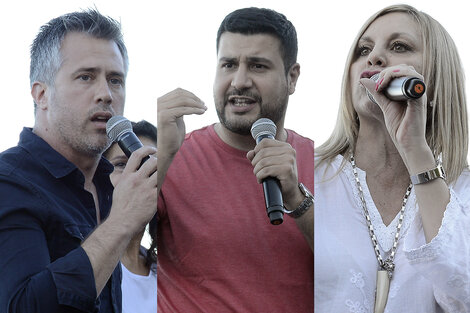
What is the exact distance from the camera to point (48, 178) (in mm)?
1372

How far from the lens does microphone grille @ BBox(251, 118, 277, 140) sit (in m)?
1.10

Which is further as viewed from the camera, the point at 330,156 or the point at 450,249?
the point at 330,156

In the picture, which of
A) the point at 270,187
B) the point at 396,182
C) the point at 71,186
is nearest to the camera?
the point at 270,187

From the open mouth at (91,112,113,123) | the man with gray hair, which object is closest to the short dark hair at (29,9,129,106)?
the man with gray hair

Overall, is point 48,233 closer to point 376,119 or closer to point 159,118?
point 159,118

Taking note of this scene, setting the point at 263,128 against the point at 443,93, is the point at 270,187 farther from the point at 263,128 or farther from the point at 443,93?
the point at 443,93

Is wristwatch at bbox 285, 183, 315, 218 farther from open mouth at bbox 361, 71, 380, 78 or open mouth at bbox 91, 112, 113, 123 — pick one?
open mouth at bbox 91, 112, 113, 123

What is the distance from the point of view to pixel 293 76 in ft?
3.85

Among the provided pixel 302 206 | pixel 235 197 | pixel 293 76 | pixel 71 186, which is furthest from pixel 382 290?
pixel 71 186

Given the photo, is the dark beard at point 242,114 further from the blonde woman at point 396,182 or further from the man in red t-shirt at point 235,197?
the blonde woman at point 396,182

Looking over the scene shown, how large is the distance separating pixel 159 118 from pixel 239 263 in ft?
0.99

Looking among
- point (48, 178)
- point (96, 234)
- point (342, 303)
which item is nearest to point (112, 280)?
point (96, 234)

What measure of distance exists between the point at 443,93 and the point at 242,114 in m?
0.41

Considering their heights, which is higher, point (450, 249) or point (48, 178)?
point (48, 178)
